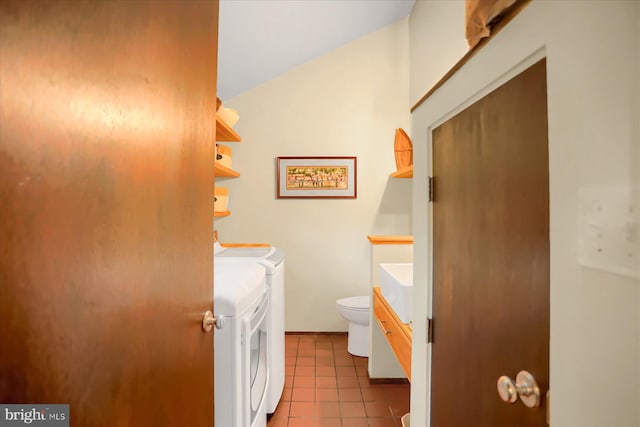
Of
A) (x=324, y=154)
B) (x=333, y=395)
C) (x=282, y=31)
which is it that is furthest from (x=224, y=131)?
(x=333, y=395)

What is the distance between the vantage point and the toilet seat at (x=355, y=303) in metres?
2.80

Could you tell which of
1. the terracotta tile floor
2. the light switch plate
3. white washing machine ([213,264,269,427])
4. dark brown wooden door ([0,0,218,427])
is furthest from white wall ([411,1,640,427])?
the terracotta tile floor

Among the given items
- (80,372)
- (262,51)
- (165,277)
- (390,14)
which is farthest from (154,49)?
(390,14)

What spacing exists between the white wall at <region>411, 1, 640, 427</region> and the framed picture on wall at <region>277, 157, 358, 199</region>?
2651 mm

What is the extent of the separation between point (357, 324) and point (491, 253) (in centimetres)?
228

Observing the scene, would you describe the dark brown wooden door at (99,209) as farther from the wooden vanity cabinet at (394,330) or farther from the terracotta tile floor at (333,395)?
the terracotta tile floor at (333,395)

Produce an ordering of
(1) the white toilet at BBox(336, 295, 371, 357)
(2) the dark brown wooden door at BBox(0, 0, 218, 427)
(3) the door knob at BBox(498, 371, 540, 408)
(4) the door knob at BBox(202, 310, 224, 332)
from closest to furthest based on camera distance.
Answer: (2) the dark brown wooden door at BBox(0, 0, 218, 427) < (3) the door knob at BBox(498, 371, 540, 408) < (4) the door knob at BBox(202, 310, 224, 332) < (1) the white toilet at BBox(336, 295, 371, 357)

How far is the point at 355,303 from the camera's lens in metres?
2.97

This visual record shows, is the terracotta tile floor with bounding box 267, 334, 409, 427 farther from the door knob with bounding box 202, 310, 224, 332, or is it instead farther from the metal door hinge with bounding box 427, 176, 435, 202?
the metal door hinge with bounding box 427, 176, 435, 202

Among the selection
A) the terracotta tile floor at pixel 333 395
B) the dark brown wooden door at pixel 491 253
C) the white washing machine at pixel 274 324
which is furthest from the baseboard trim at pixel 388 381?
the dark brown wooden door at pixel 491 253

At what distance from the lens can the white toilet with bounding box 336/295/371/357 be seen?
2.79m

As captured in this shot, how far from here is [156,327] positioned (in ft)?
2.35

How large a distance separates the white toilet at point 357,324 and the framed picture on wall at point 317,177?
1087mm

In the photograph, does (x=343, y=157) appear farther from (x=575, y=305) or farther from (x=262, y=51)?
(x=575, y=305)
